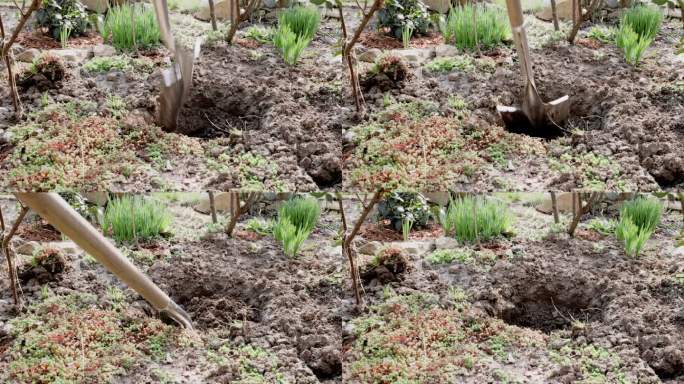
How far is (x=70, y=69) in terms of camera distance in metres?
2.82

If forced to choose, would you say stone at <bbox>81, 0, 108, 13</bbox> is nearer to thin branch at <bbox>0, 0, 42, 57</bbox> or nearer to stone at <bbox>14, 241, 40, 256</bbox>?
thin branch at <bbox>0, 0, 42, 57</bbox>

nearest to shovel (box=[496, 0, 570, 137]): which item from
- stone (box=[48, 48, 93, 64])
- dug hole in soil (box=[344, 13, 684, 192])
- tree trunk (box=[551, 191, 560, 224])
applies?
dug hole in soil (box=[344, 13, 684, 192])

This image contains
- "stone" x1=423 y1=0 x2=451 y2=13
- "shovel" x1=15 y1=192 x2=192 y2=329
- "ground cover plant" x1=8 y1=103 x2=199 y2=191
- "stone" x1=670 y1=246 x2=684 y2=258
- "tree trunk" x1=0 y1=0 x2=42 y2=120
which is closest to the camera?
"shovel" x1=15 y1=192 x2=192 y2=329

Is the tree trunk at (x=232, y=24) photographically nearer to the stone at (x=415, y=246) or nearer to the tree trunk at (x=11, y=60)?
the tree trunk at (x=11, y=60)

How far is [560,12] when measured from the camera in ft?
9.50

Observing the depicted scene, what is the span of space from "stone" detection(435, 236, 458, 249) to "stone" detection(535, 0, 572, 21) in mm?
689

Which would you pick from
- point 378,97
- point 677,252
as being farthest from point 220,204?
point 677,252

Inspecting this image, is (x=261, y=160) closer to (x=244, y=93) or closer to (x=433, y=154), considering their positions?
(x=244, y=93)

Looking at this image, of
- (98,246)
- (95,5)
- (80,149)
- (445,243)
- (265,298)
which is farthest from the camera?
(95,5)

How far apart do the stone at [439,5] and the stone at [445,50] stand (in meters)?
0.11

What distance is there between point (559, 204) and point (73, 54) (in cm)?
144

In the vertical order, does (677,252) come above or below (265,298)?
above

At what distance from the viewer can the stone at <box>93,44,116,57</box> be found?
2857 millimetres

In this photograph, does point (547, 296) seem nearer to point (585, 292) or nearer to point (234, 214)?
point (585, 292)
